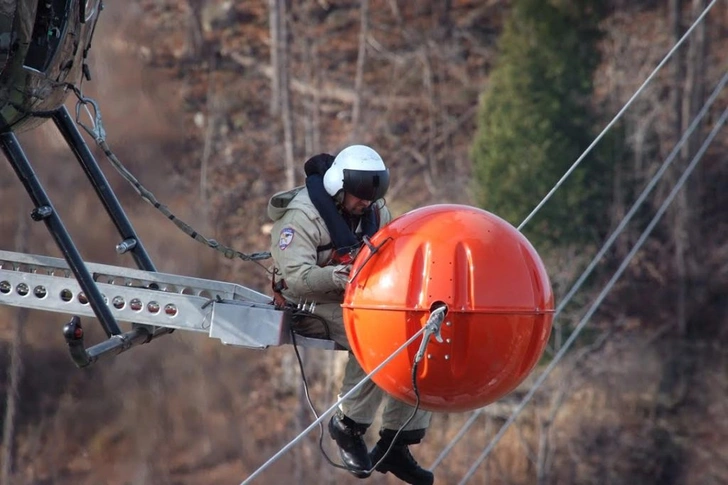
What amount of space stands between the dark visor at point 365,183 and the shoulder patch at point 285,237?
34 cm

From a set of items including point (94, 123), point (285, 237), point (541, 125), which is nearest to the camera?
point (285, 237)

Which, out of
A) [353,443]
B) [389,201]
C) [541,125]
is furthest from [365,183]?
[389,201]

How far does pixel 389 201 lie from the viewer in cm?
1975

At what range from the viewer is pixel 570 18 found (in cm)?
1875

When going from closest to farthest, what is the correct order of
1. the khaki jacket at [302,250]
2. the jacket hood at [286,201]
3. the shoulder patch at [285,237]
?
the khaki jacket at [302,250] < the shoulder patch at [285,237] < the jacket hood at [286,201]

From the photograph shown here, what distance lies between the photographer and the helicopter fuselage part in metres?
6.05

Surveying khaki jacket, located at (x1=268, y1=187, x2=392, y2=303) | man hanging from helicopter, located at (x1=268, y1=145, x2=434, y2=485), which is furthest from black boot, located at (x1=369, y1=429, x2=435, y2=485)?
khaki jacket, located at (x1=268, y1=187, x2=392, y2=303)

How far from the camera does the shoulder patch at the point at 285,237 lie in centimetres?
641

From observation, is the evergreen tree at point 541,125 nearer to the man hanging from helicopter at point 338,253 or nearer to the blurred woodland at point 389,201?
the blurred woodland at point 389,201

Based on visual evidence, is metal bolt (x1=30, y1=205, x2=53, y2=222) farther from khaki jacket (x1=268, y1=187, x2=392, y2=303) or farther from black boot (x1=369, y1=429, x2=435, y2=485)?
black boot (x1=369, y1=429, x2=435, y2=485)

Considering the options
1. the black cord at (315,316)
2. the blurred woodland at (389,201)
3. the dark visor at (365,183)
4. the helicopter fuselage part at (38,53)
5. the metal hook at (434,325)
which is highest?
the helicopter fuselage part at (38,53)

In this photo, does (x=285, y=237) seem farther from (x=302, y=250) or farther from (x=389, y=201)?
(x=389, y=201)

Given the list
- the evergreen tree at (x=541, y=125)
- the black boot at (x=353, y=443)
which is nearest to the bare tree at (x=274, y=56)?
the evergreen tree at (x=541, y=125)

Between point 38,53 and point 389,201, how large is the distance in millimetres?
13675
